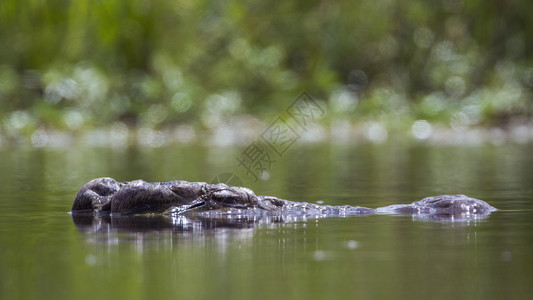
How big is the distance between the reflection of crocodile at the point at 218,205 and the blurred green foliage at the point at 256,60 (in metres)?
17.9

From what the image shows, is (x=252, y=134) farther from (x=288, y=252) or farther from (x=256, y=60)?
(x=288, y=252)

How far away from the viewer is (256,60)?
3097 cm

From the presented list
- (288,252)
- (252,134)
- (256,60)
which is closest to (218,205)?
(288,252)

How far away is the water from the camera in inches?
249

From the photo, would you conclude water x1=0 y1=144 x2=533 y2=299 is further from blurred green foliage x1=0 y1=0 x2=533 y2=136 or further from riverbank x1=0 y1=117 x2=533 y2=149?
blurred green foliage x1=0 y1=0 x2=533 y2=136

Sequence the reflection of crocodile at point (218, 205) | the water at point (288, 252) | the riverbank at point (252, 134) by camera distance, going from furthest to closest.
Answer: the riverbank at point (252, 134), the reflection of crocodile at point (218, 205), the water at point (288, 252)

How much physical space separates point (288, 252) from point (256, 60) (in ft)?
76.9

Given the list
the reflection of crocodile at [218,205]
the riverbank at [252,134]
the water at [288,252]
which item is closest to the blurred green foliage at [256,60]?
the riverbank at [252,134]

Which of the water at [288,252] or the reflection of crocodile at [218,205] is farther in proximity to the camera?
the reflection of crocodile at [218,205]

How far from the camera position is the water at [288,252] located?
6332mm

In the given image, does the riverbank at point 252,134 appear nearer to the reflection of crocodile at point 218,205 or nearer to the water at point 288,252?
the water at point 288,252

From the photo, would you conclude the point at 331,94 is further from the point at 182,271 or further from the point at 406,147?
the point at 182,271

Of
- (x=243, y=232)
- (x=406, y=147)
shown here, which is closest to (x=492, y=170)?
(x=406, y=147)

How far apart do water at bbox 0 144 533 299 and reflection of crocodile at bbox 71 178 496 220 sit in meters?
0.42
